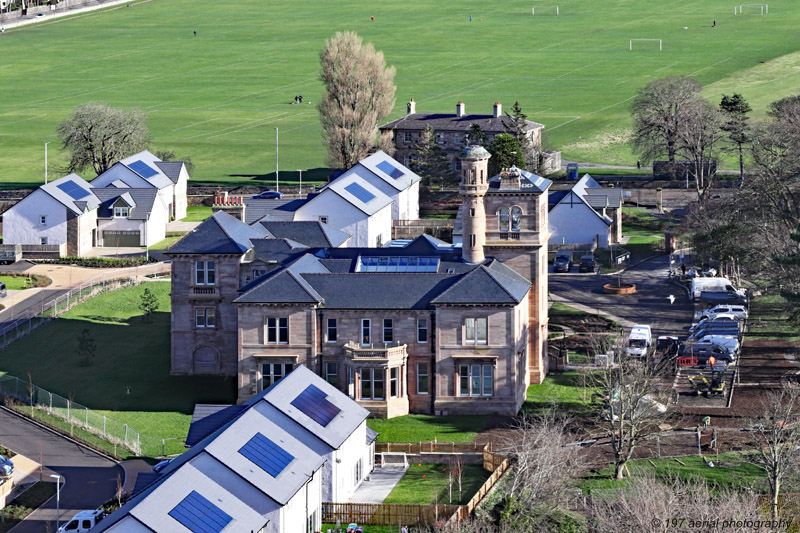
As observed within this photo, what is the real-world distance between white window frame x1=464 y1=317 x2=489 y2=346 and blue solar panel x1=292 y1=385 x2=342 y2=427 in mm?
13246

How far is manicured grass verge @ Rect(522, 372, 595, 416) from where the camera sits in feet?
310

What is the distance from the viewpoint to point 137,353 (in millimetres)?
107625

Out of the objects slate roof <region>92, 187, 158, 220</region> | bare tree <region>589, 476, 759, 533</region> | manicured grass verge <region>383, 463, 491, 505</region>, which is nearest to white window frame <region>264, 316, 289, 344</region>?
manicured grass verge <region>383, 463, 491, 505</region>

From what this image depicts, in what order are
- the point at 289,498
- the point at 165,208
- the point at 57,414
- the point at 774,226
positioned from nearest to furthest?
the point at 289,498
the point at 57,414
the point at 774,226
the point at 165,208

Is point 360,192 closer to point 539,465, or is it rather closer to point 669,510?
point 539,465

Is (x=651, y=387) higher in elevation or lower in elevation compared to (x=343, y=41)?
lower

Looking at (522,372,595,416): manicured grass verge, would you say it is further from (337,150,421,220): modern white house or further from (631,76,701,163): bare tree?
(631,76,701,163): bare tree

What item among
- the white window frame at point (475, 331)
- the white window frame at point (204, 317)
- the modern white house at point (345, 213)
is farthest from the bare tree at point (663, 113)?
the white window frame at point (475, 331)

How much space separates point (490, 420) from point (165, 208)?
66240mm

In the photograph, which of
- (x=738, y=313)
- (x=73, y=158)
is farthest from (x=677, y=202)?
(x=73, y=158)

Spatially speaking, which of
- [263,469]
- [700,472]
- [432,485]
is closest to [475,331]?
[432,485]

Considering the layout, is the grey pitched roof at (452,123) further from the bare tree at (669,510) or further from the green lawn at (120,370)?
the bare tree at (669,510)

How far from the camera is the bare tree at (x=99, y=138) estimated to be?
6786 inches

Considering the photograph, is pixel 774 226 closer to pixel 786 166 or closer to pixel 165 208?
pixel 786 166
